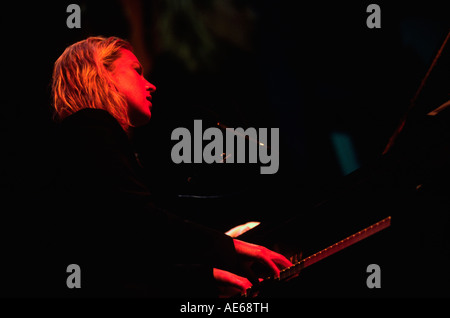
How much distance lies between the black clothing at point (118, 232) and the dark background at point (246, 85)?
0.48 ft

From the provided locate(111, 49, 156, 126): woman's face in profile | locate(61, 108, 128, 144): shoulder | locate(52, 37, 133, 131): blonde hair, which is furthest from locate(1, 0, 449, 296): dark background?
locate(111, 49, 156, 126): woman's face in profile

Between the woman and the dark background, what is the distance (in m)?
0.15

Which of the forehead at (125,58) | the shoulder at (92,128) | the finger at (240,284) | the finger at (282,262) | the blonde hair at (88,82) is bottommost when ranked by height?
Answer: the finger at (240,284)

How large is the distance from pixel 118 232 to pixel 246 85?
4.18m

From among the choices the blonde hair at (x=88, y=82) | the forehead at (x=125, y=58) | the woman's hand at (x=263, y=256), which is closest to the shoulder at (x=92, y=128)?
the blonde hair at (x=88, y=82)

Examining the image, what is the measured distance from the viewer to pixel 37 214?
6.42 ft

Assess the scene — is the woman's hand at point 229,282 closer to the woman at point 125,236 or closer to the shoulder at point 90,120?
the woman at point 125,236

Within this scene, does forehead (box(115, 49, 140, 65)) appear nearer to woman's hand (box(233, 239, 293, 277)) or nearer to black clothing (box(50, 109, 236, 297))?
black clothing (box(50, 109, 236, 297))

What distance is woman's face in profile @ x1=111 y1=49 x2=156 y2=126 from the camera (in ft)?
8.05

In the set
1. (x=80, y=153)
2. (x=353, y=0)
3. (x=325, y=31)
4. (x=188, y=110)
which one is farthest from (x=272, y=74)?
(x=80, y=153)

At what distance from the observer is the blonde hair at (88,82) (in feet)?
7.74

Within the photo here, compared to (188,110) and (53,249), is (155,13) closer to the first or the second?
(188,110)

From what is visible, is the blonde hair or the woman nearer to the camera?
the woman

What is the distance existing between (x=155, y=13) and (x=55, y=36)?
2.20m
